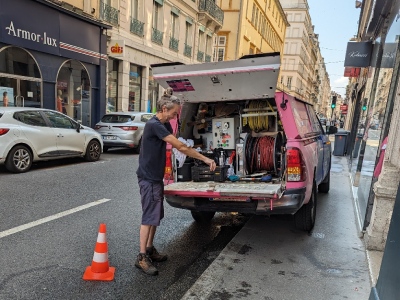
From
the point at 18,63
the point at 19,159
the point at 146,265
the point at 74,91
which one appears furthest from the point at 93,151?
the point at 146,265

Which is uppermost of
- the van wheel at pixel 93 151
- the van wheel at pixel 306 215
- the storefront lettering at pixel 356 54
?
the storefront lettering at pixel 356 54

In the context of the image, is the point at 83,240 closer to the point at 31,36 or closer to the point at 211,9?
the point at 31,36

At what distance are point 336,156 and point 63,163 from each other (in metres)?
11.0

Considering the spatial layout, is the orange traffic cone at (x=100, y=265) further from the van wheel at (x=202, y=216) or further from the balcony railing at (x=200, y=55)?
the balcony railing at (x=200, y=55)

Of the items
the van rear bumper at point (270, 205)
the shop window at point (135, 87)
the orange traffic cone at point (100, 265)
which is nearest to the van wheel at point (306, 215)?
the van rear bumper at point (270, 205)

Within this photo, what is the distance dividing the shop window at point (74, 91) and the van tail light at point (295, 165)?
1265 cm

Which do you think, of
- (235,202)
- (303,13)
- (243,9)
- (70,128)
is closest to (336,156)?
(70,128)

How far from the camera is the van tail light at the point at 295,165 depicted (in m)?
3.83

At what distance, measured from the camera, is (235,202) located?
3863mm

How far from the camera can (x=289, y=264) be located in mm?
3672

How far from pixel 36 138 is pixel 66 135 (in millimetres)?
1007

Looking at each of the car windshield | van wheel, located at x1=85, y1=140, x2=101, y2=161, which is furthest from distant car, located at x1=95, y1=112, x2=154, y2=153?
van wheel, located at x1=85, y1=140, x2=101, y2=161

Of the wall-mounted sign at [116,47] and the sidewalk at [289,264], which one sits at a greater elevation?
the wall-mounted sign at [116,47]

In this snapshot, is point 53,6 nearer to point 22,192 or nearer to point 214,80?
point 22,192
